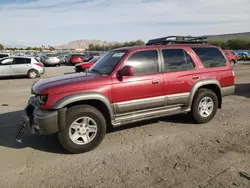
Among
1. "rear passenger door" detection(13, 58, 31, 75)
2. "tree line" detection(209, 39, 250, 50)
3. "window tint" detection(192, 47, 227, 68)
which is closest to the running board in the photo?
"window tint" detection(192, 47, 227, 68)

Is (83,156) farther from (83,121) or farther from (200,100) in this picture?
(200,100)

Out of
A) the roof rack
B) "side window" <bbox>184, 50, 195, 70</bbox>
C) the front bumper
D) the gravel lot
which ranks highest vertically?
the roof rack

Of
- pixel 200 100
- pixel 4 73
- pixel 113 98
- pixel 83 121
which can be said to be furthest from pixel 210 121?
pixel 4 73

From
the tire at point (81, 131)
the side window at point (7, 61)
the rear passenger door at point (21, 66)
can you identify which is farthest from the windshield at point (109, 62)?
the side window at point (7, 61)

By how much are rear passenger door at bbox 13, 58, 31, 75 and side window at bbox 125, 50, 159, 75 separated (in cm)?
1279

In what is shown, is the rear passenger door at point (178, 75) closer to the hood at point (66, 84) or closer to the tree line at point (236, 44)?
the hood at point (66, 84)

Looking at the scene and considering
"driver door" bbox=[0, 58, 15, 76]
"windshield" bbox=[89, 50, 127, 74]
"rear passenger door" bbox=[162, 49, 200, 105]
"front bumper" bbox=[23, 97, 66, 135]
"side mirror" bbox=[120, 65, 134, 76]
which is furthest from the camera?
"driver door" bbox=[0, 58, 15, 76]

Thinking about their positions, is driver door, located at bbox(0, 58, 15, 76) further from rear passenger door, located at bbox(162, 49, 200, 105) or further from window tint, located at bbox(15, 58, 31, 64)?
rear passenger door, located at bbox(162, 49, 200, 105)

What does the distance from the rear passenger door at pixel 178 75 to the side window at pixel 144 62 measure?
23 cm

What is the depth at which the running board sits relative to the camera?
4.58 metres

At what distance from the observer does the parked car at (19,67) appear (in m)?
15.5

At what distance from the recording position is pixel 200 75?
5.40 meters

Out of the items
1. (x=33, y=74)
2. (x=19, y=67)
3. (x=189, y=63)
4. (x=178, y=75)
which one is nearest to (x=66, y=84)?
(x=178, y=75)

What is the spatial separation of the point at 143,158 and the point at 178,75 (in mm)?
2030
